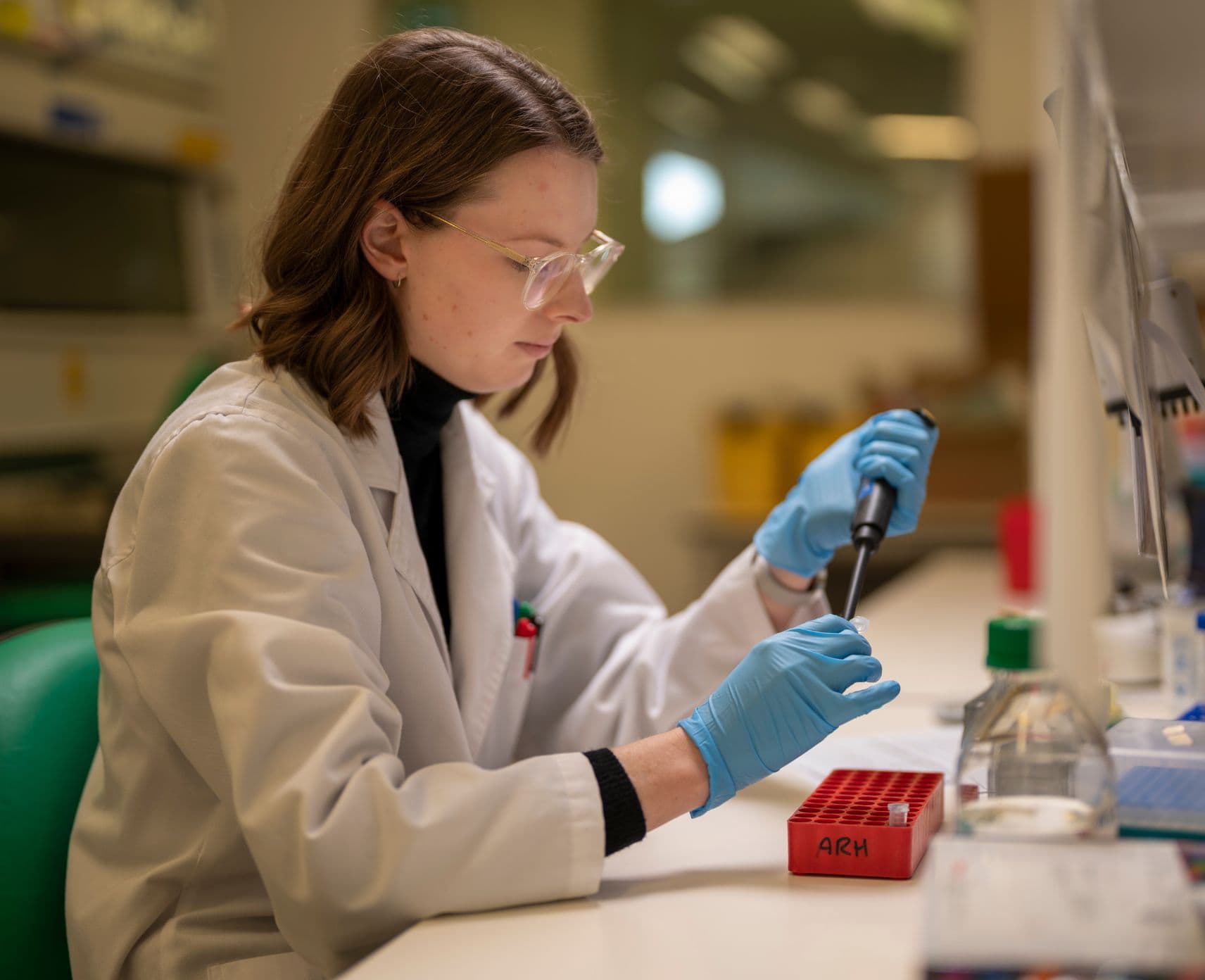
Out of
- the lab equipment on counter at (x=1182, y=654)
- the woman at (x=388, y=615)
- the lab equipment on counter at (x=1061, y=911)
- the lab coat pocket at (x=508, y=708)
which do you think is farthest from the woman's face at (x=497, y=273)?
the lab equipment on counter at (x=1182, y=654)

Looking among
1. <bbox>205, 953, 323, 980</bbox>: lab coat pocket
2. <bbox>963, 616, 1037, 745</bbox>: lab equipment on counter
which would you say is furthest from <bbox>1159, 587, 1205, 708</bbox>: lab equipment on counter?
<bbox>205, 953, 323, 980</bbox>: lab coat pocket

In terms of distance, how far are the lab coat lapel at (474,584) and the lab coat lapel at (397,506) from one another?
46 millimetres

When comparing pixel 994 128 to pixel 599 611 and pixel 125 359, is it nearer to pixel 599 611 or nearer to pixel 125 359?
pixel 125 359

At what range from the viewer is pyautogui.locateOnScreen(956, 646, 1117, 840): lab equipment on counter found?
0.84 meters

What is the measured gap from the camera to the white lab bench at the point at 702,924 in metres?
0.79

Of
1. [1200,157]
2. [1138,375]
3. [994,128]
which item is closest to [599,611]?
[1138,375]

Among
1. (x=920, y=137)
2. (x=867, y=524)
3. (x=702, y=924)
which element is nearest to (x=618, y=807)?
(x=702, y=924)

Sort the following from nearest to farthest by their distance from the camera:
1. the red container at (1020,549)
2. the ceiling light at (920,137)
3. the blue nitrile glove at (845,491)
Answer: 1. the blue nitrile glove at (845,491)
2. the red container at (1020,549)
3. the ceiling light at (920,137)

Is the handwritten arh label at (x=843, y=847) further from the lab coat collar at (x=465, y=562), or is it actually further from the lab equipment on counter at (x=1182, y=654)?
the lab equipment on counter at (x=1182, y=654)

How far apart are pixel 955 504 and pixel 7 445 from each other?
2.37 meters

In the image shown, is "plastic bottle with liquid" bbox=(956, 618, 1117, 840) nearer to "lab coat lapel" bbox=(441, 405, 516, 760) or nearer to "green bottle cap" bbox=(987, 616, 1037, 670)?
"green bottle cap" bbox=(987, 616, 1037, 670)

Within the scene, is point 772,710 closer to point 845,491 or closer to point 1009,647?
point 1009,647

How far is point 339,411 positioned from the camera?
3.74 ft

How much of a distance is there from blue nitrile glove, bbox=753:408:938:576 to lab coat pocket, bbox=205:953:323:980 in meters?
0.65
